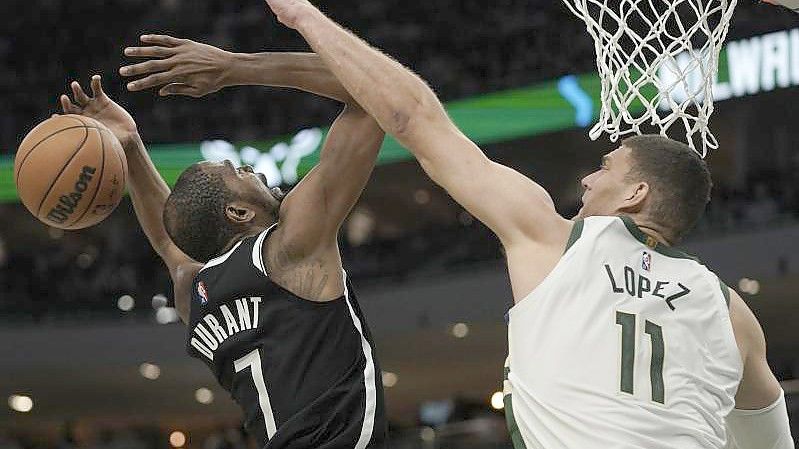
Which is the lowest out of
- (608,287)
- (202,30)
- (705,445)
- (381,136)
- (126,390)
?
(126,390)

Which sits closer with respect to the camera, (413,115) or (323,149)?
(413,115)

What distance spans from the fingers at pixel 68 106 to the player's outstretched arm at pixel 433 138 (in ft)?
3.05

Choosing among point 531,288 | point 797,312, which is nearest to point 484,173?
point 531,288

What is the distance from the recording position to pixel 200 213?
2.85 metres

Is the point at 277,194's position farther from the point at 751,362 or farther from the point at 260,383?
the point at 751,362

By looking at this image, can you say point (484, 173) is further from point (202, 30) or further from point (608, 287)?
point (202, 30)

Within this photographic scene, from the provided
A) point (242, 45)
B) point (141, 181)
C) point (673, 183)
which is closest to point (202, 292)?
point (141, 181)

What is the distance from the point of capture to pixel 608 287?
87.9 inches

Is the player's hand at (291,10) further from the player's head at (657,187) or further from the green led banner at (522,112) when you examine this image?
the green led banner at (522,112)

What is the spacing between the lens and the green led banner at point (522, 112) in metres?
11.8

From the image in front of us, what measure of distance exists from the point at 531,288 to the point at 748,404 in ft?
2.46

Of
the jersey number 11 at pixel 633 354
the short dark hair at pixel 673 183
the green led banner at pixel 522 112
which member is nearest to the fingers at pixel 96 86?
the short dark hair at pixel 673 183

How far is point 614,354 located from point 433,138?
560 millimetres

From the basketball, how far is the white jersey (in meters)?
1.23
